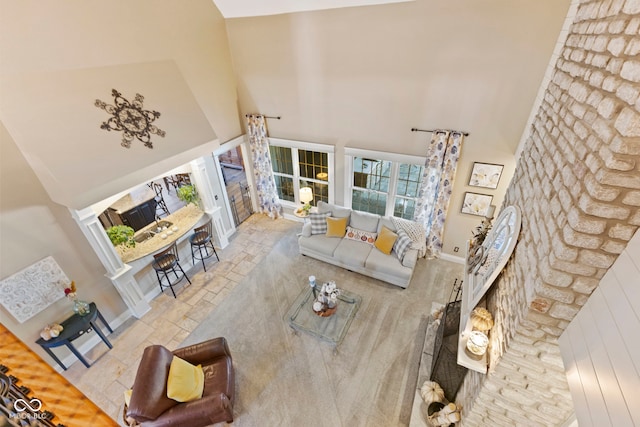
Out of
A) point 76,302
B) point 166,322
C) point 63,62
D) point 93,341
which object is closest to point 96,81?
point 63,62

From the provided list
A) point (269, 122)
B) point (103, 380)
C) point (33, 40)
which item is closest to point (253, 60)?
point (269, 122)

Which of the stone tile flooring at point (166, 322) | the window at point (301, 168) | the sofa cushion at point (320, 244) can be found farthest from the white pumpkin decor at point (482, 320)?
the stone tile flooring at point (166, 322)

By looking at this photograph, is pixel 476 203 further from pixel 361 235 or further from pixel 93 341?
pixel 93 341

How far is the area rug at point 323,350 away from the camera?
10.8 ft

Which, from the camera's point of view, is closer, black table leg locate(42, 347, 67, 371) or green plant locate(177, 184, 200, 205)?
black table leg locate(42, 347, 67, 371)

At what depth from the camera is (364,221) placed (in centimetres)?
540

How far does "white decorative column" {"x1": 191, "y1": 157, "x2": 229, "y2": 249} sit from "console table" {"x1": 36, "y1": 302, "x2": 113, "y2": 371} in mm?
2346

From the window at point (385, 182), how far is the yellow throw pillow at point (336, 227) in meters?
0.72

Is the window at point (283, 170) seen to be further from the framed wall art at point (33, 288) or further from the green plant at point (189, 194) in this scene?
the framed wall art at point (33, 288)

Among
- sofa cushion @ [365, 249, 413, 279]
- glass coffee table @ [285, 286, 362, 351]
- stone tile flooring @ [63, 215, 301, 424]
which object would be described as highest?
sofa cushion @ [365, 249, 413, 279]

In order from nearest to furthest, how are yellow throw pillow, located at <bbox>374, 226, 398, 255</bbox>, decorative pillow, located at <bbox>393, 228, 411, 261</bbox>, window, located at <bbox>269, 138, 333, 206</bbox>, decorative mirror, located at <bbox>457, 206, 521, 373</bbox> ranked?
decorative mirror, located at <bbox>457, 206, 521, 373</bbox>
decorative pillow, located at <bbox>393, 228, 411, 261</bbox>
yellow throw pillow, located at <bbox>374, 226, 398, 255</bbox>
window, located at <bbox>269, 138, 333, 206</bbox>

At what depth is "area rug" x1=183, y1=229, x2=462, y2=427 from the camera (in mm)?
3295

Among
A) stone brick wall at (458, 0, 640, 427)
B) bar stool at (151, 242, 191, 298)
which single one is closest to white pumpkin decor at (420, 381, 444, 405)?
stone brick wall at (458, 0, 640, 427)

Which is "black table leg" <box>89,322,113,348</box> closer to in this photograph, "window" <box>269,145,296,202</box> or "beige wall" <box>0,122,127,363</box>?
"beige wall" <box>0,122,127,363</box>
